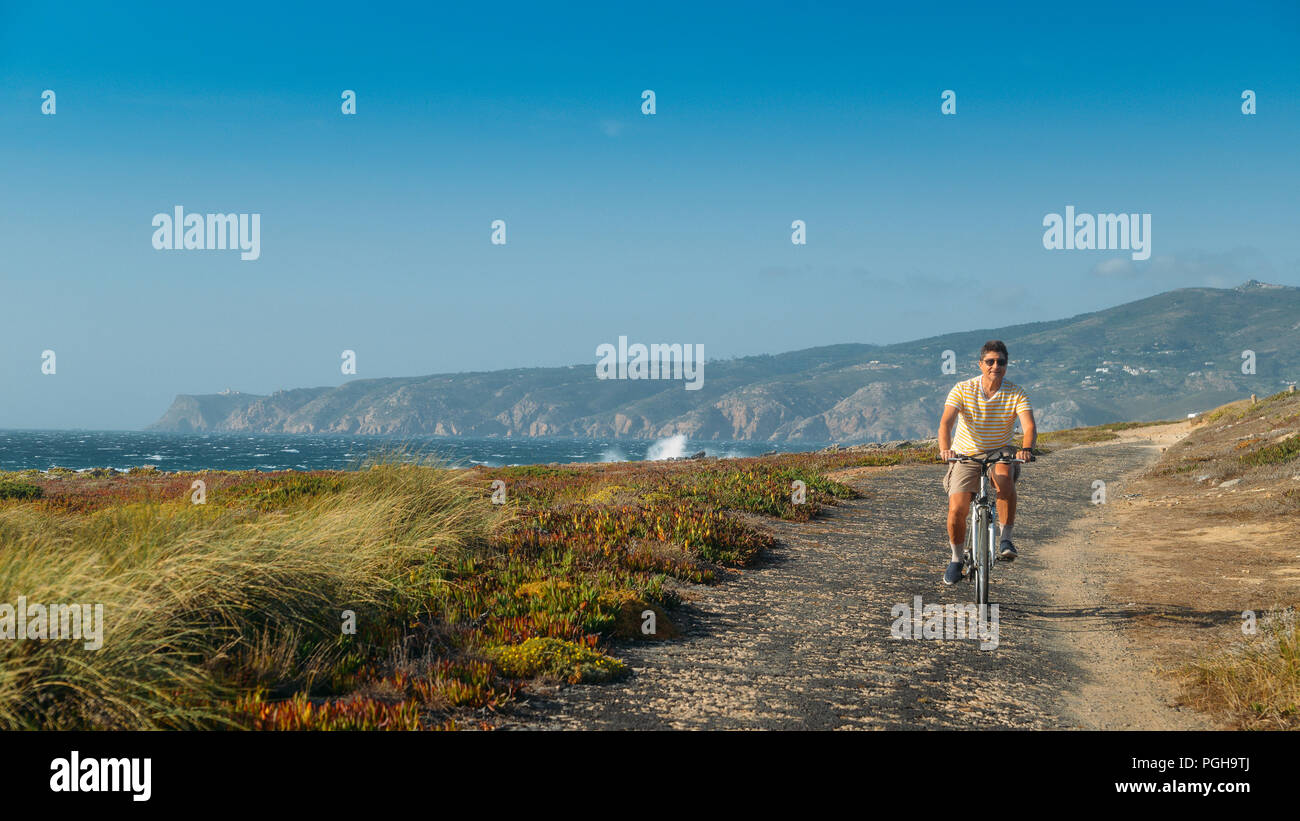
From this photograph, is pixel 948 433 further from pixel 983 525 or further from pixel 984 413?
pixel 983 525

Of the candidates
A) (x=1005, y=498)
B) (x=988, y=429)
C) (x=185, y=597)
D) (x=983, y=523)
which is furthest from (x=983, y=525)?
(x=185, y=597)

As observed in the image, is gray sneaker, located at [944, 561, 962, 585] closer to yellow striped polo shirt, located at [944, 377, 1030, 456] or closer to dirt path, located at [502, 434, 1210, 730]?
dirt path, located at [502, 434, 1210, 730]

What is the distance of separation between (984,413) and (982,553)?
1.50 metres

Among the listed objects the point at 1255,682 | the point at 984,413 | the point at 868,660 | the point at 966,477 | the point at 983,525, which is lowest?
the point at 868,660

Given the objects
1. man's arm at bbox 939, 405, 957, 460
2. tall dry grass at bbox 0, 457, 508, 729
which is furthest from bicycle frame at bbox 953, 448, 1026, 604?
tall dry grass at bbox 0, 457, 508, 729

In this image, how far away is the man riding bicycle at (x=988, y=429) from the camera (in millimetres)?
8234

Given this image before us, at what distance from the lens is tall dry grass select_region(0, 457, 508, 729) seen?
4453 mm

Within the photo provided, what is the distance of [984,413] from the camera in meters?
8.31

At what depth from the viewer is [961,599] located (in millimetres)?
9258

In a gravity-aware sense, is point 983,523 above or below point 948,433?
below
